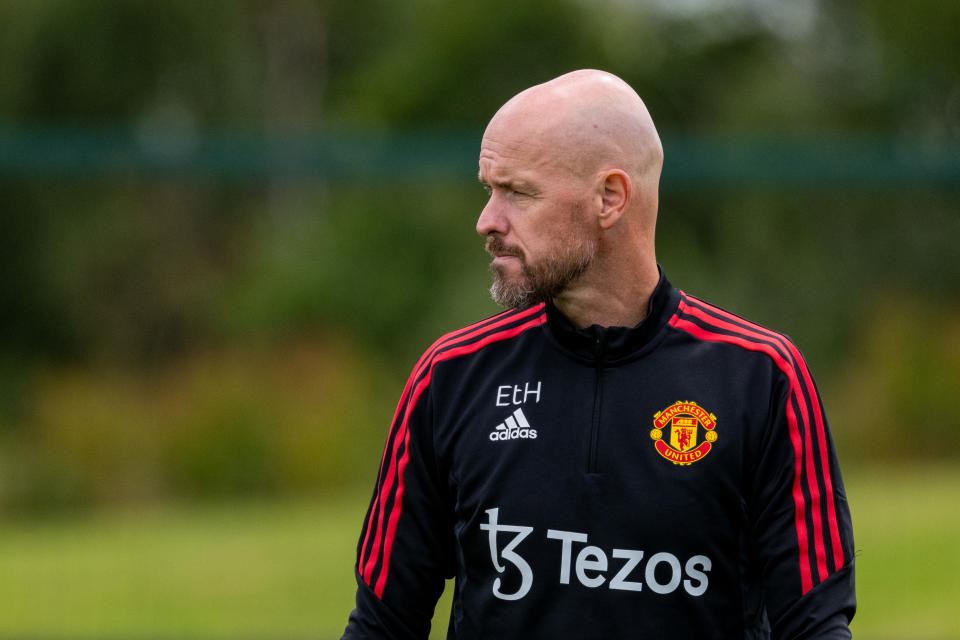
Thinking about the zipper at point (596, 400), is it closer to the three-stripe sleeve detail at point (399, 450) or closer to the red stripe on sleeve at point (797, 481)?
the three-stripe sleeve detail at point (399, 450)

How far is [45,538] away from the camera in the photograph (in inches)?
412

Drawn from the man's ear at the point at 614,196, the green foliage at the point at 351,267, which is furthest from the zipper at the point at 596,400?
the green foliage at the point at 351,267

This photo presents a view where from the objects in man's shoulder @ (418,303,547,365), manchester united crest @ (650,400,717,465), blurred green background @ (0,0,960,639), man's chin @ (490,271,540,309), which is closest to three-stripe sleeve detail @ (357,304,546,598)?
man's shoulder @ (418,303,547,365)

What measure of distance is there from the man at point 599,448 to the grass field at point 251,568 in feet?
14.7

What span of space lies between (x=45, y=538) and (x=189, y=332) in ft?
10.5

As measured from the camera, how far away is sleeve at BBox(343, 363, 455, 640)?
282 cm

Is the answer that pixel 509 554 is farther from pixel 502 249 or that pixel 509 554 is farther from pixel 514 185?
pixel 514 185

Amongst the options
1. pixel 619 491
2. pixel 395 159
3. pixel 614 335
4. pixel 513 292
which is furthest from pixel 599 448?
pixel 395 159

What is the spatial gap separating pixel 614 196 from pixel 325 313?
1010cm

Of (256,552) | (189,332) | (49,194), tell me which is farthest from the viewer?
(49,194)

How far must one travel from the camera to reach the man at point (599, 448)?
265 centimetres

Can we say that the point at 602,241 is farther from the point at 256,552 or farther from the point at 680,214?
the point at 680,214

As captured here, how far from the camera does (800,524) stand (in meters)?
2.62

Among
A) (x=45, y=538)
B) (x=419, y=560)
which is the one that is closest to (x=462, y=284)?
(x=45, y=538)
